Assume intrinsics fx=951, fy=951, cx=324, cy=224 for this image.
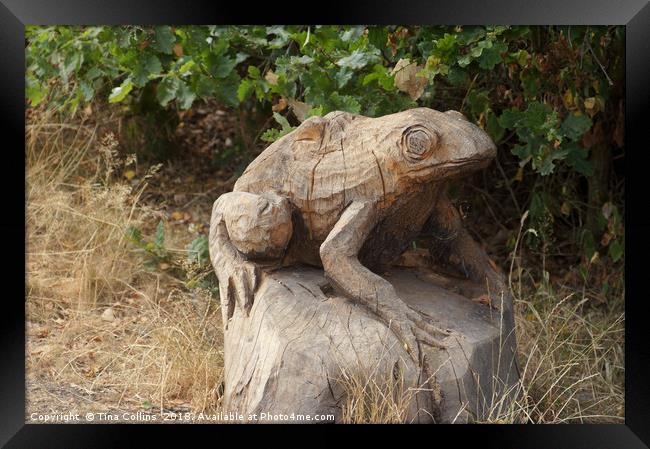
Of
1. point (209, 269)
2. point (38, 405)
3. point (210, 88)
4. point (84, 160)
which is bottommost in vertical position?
point (38, 405)

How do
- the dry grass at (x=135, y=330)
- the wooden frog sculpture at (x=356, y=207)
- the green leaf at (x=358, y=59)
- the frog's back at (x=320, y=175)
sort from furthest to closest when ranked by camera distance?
1. the green leaf at (x=358, y=59)
2. the dry grass at (x=135, y=330)
3. the frog's back at (x=320, y=175)
4. the wooden frog sculpture at (x=356, y=207)

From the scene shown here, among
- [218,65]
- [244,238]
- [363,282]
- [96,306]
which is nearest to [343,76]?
[218,65]

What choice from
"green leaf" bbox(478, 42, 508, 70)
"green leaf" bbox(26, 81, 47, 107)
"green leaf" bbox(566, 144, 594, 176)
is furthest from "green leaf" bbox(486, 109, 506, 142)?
"green leaf" bbox(26, 81, 47, 107)

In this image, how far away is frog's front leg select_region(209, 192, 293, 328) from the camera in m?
4.53

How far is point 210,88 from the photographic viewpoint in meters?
6.41

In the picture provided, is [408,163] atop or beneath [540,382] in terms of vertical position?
atop

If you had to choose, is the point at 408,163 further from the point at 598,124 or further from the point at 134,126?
the point at 134,126

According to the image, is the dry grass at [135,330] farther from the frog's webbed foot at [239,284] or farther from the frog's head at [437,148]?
the frog's head at [437,148]

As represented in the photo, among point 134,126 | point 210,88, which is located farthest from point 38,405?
point 134,126
